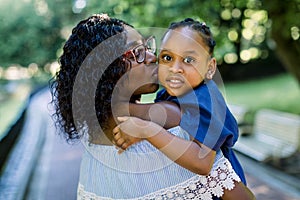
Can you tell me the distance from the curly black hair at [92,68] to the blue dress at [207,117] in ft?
0.80

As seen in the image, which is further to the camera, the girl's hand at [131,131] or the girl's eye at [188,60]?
the girl's eye at [188,60]

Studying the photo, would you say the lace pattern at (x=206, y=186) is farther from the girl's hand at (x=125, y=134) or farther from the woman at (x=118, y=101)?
the girl's hand at (x=125, y=134)

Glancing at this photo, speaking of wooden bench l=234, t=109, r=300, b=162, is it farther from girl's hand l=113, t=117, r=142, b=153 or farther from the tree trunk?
girl's hand l=113, t=117, r=142, b=153

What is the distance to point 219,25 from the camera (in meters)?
10.9

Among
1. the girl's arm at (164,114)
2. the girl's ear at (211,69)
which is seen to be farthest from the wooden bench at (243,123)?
the girl's arm at (164,114)

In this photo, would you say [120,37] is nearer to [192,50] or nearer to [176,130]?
[192,50]

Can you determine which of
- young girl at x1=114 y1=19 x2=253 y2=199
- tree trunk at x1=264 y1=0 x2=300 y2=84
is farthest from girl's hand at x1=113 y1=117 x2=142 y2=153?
tree trunk at x1=264 y1=0 x2=300 y2=84

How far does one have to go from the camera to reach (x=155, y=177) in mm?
1604

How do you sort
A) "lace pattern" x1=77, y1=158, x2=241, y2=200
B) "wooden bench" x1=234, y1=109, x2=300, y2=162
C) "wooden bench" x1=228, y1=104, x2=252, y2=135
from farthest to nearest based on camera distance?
1. "wooden bench" x1=228, y1=104, x2=252, y2=135
2. "wooden bench" x1=234, y1=109, x2=300, y2=162
3. "lace pattern" x1=77, y1=158, x2=241, y2=200

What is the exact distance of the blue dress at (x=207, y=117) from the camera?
146 centimetres

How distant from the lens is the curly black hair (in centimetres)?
159

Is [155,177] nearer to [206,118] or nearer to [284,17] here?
[206,118]

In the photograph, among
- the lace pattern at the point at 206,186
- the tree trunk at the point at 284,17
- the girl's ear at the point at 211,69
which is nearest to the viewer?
the lace pattern at the point at 206,186

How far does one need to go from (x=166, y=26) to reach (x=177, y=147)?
659 cm
